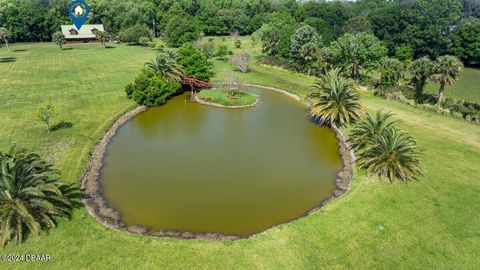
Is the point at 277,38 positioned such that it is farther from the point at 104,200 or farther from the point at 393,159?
the point at 104,200

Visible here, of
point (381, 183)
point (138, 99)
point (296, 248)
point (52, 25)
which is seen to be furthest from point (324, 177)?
point (52, 25)

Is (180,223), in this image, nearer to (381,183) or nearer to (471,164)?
(381,183)

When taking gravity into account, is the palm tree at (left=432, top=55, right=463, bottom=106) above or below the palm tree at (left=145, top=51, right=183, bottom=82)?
above

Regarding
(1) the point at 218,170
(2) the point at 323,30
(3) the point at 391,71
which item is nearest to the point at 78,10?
(2) the point at 323,30

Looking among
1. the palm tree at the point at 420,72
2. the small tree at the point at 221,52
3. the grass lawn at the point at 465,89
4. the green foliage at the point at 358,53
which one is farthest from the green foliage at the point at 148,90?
the grass lawn at the point at 465,89

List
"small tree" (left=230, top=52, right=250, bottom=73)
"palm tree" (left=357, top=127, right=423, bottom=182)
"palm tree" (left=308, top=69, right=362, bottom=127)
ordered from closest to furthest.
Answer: "palm tree" (left=357, top=127, right=423, bottom=182) < "palm tree" (left=308, top=69, right=362, bottom=127) < "small tree" (left=230, top=52, right=250, bottom=73)

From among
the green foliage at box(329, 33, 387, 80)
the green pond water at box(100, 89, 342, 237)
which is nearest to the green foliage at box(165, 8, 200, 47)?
the green foliage at box(329, 33, 387, 80)

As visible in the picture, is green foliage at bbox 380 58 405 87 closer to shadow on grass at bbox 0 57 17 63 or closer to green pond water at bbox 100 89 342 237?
green pond water at bbox 100 89 342 237
